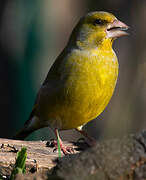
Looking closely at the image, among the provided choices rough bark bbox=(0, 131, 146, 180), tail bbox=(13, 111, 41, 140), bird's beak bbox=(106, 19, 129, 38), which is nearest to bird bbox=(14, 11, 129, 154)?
bird's beak bbox=(106, 19, 129, 38)

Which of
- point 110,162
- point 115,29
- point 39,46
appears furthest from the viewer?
point 39,46

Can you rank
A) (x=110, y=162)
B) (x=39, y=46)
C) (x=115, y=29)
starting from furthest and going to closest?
(x=39, y=46) → (x=115, y=29) → (x=110, y=162)

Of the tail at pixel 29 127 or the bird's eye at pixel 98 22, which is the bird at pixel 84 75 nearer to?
the bird's eye at pixel 98 22

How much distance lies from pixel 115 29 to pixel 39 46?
576cm

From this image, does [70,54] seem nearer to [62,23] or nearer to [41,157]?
[41,157]

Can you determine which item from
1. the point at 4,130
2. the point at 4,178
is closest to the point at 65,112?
the point at 4,178

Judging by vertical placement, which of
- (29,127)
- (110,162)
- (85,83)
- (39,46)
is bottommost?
(39,46)

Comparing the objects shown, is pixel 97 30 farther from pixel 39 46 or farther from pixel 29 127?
pixel 39 46

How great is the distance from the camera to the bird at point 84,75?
490cm

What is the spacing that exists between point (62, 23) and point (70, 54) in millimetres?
6862

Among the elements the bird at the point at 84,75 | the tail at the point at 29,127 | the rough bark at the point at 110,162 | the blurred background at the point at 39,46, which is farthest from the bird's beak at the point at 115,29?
the blurred background at the point at 39,46

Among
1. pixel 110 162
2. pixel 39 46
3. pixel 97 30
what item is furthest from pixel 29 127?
pixel 39 46

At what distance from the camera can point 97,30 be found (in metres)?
5.12

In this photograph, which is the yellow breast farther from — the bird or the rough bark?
the rough bark
